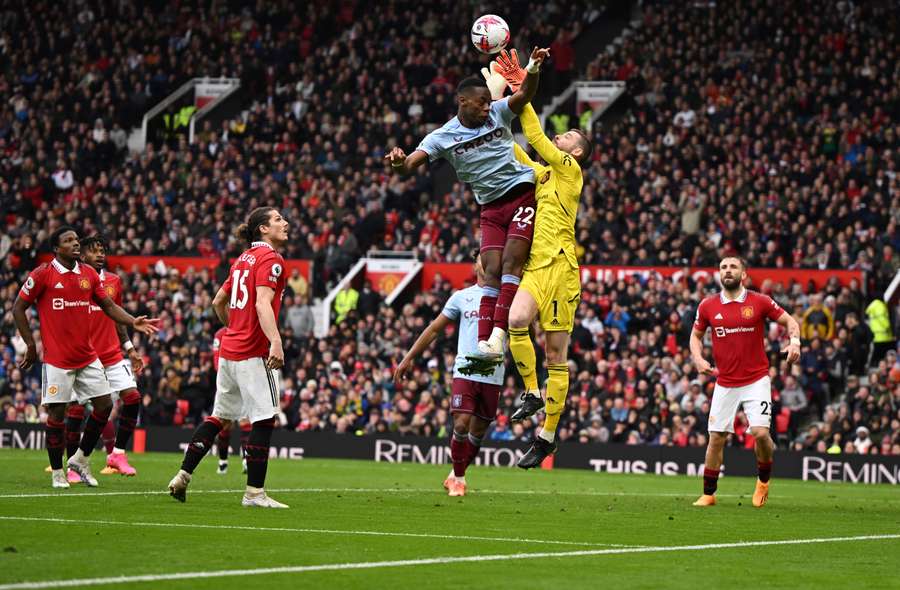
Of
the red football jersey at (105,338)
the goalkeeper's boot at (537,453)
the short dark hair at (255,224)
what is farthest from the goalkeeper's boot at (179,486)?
the red football jersey at (105,338)

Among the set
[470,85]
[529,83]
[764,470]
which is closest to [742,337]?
[764,470]

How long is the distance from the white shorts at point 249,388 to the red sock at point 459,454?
11.6ft

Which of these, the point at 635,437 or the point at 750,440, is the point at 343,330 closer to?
the point at 635,437

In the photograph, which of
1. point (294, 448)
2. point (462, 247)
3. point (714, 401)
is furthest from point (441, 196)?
point (714, 401)

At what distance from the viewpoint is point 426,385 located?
30062 millimetres

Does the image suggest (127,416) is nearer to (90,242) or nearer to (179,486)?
(90,242)

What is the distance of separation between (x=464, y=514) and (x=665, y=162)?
21.8 meters

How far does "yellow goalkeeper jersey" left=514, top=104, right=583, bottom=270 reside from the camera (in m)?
13.1

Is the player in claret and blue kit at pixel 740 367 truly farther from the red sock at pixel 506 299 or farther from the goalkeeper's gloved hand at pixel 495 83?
the goalkeeper's gloved hand at pixel 495 83

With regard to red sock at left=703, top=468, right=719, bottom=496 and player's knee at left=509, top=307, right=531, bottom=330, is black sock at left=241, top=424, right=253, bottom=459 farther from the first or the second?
player's knee at left=509, top=307, right=531, bottom=330

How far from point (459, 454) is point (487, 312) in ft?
11.5

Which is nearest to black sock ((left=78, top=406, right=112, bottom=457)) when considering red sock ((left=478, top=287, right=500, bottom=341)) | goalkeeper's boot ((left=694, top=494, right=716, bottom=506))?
red sock ((left=478, top=287, right=500, bottom=341))

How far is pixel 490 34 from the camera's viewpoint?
1247 cm

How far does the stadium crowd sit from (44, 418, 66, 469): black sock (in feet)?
44.8
